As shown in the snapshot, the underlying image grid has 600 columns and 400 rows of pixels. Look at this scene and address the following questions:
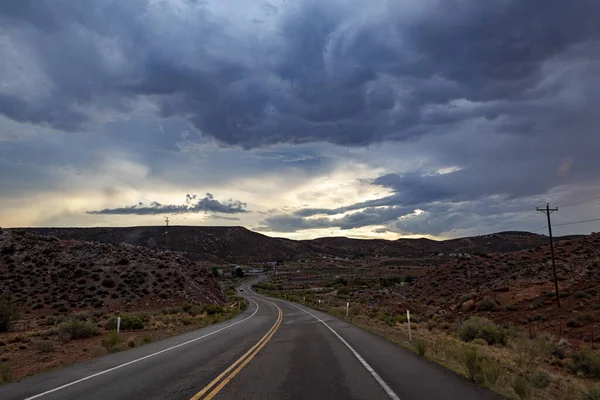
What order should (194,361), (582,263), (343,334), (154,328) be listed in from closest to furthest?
(194,361) < (343,334) < (154,328) < (582,263)

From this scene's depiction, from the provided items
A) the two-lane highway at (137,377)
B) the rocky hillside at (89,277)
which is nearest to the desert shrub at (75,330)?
the two-lane highway at (137,377)

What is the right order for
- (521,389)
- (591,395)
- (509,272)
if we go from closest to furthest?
(521,389) → (591,395) → (509,272)

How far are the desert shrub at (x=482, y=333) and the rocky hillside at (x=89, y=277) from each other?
32.5m

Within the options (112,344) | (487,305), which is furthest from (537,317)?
(112,344)

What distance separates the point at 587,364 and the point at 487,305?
25.7 metres

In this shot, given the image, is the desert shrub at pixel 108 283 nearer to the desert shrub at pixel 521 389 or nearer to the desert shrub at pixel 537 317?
the desert shrub at pixel 537 317

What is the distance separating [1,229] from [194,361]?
215 ft

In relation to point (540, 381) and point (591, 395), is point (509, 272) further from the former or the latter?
point (591, 395)

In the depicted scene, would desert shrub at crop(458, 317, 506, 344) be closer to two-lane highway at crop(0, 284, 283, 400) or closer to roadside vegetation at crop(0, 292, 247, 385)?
two-lane highway at crop(0, 284, 283, 400)

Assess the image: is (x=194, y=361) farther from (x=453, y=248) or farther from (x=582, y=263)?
(x=453, y=248)

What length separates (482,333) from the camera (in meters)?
24.2

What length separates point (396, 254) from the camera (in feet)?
655

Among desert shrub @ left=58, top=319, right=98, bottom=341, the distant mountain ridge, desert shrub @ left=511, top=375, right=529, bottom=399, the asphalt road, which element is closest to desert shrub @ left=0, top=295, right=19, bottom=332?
desert shrub @ left=58, top=319, right=98, bottom=341

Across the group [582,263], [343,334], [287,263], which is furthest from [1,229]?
[287,263]
